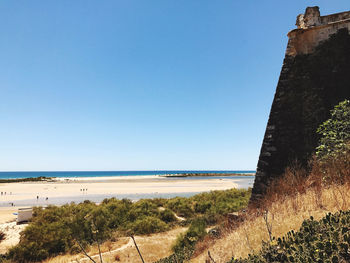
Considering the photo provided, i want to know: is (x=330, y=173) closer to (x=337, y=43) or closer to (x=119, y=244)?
(x=337, y=43)

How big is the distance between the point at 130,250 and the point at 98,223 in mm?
4158

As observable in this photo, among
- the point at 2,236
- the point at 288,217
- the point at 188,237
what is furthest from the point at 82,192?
the point at 288,217

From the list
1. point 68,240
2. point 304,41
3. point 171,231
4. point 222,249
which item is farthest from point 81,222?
point 304,41

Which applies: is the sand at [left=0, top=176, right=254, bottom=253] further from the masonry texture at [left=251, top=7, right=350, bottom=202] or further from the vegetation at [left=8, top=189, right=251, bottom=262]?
the masonry texture at [left=251, top=7, right=350, bottom=202]

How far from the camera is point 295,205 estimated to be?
5047 mm

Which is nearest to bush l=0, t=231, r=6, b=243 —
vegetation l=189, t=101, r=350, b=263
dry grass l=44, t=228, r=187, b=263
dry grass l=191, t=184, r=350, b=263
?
dry grass l=44, t=228, r=187, b=263

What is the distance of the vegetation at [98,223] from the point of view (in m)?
8.94

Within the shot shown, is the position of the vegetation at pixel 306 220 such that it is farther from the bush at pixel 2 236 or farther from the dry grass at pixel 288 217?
the bush at pixel 2 236

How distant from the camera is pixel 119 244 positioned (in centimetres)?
977

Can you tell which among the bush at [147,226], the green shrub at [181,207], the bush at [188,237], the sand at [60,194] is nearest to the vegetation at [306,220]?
the bush at [188,237]

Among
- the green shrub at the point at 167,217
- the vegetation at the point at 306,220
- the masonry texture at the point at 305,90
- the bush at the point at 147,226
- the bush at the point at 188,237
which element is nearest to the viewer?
the vegetation at the point at 306,220

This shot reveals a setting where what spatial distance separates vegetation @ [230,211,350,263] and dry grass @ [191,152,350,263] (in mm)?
729

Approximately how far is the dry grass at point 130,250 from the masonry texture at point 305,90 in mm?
4856

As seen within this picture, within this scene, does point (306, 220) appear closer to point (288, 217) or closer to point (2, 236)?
point (288, 217)
